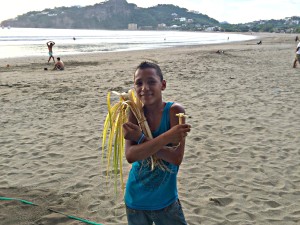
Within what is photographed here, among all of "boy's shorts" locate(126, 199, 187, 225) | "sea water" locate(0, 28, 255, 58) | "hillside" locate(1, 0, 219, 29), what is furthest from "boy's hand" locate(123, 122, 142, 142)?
"hillside" locate(1, 0, 219, 29)

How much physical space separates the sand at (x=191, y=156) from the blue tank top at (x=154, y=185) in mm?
1482

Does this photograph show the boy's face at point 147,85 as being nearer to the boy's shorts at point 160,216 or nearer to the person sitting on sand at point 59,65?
the boy's shorts at point 160,216

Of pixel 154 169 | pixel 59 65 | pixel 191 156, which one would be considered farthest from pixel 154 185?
pixel 59 65

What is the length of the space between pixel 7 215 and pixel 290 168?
3877mm

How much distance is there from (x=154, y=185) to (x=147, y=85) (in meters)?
0.65

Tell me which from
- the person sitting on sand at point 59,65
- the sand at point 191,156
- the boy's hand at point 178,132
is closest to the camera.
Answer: the boy's hand at point 178,132

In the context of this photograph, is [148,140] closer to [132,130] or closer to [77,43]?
[132,130]

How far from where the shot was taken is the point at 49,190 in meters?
3.86

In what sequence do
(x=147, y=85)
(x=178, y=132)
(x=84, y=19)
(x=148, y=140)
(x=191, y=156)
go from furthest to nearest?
(x=84, y=19) → (x=191, y=156) → (x=147, y=85) → (x=148, y=140) → (x=178, y=132)

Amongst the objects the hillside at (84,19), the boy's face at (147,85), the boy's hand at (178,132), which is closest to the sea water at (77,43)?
the boy's face at (147,85)

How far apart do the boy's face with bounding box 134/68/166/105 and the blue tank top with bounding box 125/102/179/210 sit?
12 centimetres

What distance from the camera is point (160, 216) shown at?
190 centimetres

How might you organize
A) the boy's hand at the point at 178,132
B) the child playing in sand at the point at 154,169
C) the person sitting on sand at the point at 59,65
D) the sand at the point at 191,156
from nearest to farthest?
the boy's hand at the point at 178,132
the child playing in sand at the point at 154,169
the sand at the point at 191,156
the person sitting on sand at the point at 59,65

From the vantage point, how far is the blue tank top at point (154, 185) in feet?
6.12
